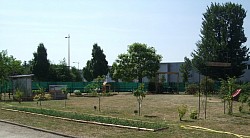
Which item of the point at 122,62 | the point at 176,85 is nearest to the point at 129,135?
the point at 176,85

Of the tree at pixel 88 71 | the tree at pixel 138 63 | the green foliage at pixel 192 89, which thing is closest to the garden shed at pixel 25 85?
the green foliage at pixel 192 89

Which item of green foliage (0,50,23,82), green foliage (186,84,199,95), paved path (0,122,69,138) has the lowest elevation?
paved path (0,122,69,138)

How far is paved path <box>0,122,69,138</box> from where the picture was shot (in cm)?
1270

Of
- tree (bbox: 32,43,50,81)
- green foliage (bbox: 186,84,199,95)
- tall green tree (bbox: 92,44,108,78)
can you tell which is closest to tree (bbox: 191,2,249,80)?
green foliage (bbox: 186,84,199,95)

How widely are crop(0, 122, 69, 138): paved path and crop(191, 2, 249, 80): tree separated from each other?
128 ft

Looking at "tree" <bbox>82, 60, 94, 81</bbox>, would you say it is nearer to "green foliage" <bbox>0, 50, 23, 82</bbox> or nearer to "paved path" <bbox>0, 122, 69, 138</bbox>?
"green foliage" <bbox>0, 50, 23, 82</bbox>

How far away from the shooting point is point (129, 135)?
39.3ft

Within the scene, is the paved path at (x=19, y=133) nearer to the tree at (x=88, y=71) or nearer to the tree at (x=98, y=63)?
the tree at (x=98, y=63)

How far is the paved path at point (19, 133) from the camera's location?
500 inches

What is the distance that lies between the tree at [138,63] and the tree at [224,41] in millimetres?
10258

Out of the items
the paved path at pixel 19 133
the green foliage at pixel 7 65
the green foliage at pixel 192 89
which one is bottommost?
the paved path at pixel 19 133

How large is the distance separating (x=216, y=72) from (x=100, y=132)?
4046cm

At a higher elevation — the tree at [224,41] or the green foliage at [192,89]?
the tree at [224,41]

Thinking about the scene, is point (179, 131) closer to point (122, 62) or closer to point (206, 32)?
point (206, 32)
